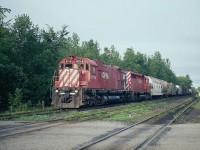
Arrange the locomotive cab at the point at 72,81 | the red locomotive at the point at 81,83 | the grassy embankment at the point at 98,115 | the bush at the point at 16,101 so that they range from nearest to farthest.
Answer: the grassy embankment at the point at 98,115, the locomotive cab at the point at 72,81, the red locomotive at the point at 81,83, the bush at the point at 16,101

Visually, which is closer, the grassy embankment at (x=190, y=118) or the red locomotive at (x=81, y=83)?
the grassy embankment at (x=190, y=118)

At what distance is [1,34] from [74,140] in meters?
18.1

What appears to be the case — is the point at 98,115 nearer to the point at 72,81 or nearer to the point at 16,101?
the point at 72,81

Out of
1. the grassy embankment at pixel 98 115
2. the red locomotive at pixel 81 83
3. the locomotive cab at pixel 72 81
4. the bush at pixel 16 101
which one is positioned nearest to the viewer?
the grassy embankment at pixel 98 115

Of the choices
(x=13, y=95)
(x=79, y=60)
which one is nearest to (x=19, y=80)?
(x=13, y=95)

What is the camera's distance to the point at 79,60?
75.2ft

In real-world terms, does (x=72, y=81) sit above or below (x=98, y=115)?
above

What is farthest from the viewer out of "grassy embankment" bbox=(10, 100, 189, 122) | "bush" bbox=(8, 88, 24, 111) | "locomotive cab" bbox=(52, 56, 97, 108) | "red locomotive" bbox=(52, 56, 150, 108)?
"bush" bbox=(8, 88, 24, 111)

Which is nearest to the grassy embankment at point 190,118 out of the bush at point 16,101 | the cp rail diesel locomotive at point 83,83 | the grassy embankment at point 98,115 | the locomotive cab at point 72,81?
the grassy embankment at point 98,115

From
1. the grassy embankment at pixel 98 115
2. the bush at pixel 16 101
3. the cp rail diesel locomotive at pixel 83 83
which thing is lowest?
the grassy embankment at pixel 98 115

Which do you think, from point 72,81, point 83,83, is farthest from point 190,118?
point 72,81

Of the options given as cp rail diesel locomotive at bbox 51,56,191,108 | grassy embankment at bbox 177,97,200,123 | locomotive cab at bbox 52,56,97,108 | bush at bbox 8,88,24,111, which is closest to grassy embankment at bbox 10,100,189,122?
locomotive cab at bbox 52,56,97,108

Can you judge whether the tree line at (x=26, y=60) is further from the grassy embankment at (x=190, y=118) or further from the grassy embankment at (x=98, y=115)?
the grassy embankment at (x=190, y=118)

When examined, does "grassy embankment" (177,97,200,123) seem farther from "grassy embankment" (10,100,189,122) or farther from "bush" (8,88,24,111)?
"bush" (8,88,24,111)
